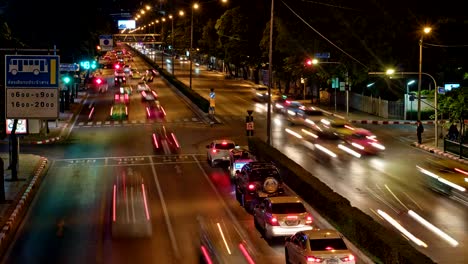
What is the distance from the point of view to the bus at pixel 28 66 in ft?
97.1

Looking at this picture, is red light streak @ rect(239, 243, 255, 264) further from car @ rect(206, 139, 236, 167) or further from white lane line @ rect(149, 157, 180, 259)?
car @ rect(206, 139, 236, 167)

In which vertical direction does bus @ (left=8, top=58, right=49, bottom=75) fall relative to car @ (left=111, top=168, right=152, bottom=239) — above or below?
above

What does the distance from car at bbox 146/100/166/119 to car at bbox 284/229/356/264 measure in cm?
4683

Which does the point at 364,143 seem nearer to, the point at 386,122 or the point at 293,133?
the point at 293,133

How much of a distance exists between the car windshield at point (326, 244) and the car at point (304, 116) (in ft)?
130

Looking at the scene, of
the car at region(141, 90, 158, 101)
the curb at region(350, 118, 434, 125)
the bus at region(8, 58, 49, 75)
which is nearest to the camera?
the bus at region(8, 58, 49, 75)

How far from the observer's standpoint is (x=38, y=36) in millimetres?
56094

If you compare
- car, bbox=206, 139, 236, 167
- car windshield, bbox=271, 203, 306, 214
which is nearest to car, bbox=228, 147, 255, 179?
car, bbox=206, 139, 236, 167

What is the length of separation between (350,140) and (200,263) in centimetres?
2576

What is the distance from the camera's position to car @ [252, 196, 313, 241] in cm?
2169

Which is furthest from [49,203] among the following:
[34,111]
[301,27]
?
[301,27]

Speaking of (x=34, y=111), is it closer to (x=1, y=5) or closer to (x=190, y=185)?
(x=190, y=185)

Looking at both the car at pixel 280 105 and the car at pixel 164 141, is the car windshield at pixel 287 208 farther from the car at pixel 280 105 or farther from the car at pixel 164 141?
the car at pixel 280 105

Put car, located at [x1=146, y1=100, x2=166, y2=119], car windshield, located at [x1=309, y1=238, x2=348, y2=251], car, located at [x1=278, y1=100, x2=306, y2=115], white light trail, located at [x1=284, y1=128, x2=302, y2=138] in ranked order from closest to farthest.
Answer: car windshield, located at [x1=309, y1=238, x2=348, y2=251] → white light trail, located at [x1=284, y1=128, x2=302, y2=138] → car, located at [x1=278, y1=100, x2=306, y2=115] → car, located at [x1=146, y1=100, x2=166, y2=119]
